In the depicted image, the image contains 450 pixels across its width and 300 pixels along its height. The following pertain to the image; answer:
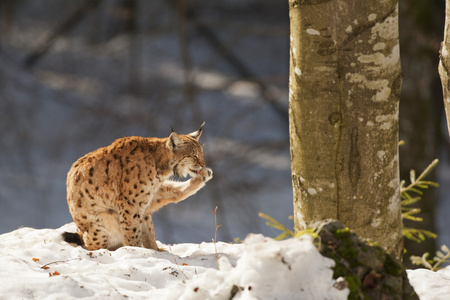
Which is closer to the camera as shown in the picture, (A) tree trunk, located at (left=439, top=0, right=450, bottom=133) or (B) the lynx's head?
(A) tree trunk, located at (left=439, top=0, right=450, bottom=133)

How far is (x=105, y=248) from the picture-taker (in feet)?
15.2

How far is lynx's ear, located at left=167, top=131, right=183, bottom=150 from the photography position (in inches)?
182

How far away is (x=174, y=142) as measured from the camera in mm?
4648

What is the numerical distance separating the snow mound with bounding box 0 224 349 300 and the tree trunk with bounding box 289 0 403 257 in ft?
2.74

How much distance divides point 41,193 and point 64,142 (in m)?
1.28

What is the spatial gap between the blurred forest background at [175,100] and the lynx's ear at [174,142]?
3.81 meters

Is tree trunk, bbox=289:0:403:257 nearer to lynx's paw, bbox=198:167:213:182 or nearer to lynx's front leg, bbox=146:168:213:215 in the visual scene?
lynx's paw, bbox=198:167:213:182

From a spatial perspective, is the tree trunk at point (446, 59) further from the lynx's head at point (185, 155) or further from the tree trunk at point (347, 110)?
the lynx's head at point (185, 155)

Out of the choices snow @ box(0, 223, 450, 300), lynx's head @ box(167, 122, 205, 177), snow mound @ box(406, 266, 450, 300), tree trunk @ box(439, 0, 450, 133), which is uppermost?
tree trunk @ box(439, 0, 450, 133)

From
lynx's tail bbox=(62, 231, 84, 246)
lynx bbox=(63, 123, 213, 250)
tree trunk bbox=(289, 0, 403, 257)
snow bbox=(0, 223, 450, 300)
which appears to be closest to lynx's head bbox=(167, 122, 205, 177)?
lynx bbox=(63, 123, 213, 250)

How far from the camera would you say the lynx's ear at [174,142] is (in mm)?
4617

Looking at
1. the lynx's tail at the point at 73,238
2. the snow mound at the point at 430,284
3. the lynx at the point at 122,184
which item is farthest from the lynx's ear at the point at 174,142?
the snow mound at the point at 430,284

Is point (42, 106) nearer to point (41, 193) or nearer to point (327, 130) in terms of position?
point (41, 193)

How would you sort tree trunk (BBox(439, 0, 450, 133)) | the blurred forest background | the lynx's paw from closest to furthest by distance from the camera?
tree trunk (BBox(439, 0, 450, 133)) → the lynx's paw → the blurred forest background
